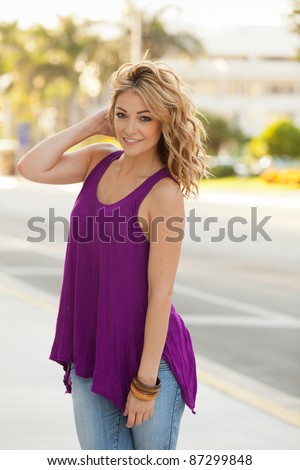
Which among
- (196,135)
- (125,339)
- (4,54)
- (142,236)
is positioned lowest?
(4,54)

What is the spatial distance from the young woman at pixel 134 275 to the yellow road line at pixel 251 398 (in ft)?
10.0

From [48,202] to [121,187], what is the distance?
100 feet

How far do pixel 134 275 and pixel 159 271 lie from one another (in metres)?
0.09

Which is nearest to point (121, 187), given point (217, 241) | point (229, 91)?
point (217, 241)

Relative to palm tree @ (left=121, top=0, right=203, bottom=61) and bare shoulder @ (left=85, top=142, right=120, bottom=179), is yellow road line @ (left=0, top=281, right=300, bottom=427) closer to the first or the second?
bare shoulder @ (left=85, top=142, right=120, bottom=179)

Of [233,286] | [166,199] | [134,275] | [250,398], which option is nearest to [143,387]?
[134,275]

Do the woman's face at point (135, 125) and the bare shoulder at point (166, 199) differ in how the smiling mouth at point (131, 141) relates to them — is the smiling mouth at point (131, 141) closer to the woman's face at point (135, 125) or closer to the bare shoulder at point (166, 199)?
the woman's face at point (135, 125)

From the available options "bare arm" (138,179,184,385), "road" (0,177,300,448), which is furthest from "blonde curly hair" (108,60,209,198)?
"road" (0,177,300,448)

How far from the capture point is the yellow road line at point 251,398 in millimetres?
6501

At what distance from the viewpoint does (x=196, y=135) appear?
3369 millimetres

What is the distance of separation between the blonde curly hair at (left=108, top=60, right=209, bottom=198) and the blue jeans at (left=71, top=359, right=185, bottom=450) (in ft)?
2.06

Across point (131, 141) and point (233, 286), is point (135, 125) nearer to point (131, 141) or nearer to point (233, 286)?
point (131, 141)

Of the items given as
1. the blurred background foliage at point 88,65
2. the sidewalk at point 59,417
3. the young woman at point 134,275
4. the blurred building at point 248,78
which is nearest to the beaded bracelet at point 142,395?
the young woman at point 134,275

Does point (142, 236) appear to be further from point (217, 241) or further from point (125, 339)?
point (217, 241)
